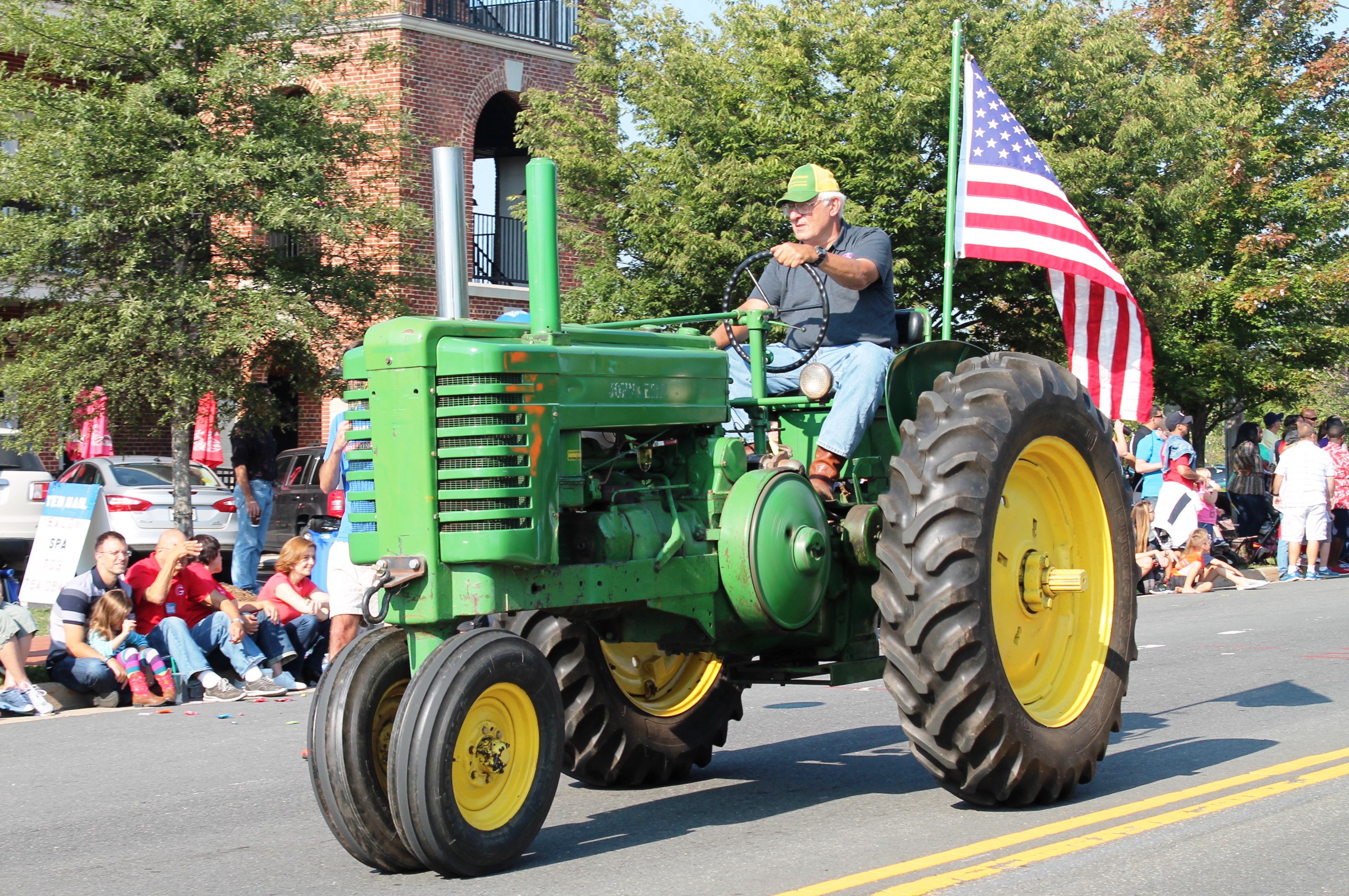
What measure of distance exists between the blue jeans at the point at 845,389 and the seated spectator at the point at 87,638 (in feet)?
17.4

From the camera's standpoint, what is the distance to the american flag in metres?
10.9

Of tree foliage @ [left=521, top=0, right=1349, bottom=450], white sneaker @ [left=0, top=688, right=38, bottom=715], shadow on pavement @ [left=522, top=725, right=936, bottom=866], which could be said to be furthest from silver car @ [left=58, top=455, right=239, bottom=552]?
shadow on pavement @ [left=522, top=725, right=936, bottom=866]

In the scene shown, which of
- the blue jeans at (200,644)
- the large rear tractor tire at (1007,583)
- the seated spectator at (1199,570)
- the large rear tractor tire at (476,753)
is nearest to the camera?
the large rear tractor tire at (476,753)

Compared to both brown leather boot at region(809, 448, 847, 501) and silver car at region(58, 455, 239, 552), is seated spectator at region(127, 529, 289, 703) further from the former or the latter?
silver car at region(58, 455, 239, 552)

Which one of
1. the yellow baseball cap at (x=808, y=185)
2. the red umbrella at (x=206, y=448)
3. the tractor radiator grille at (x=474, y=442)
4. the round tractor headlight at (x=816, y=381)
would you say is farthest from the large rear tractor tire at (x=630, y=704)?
the red umbrella at (x=206, y=448)

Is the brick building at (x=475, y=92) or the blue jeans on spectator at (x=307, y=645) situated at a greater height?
the brick building at (x=475, y=92)

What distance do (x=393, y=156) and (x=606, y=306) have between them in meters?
5.26

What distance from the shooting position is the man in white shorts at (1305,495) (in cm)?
1822

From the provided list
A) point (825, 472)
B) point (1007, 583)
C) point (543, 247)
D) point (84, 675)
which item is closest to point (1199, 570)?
point (1007, 583)

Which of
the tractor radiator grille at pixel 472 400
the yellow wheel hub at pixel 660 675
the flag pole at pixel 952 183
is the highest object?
the flag pole at pixel 952 183

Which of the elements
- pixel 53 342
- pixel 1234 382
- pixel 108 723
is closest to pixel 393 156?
pixel 53 342

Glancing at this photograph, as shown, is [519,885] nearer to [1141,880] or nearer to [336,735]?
[336,735]

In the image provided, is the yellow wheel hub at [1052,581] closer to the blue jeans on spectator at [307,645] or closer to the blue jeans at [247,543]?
the blue jeans on spectator at [307,645]

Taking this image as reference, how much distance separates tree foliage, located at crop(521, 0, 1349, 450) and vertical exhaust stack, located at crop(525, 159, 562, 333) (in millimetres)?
14712
